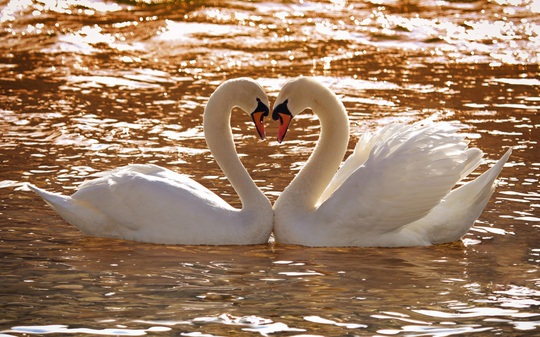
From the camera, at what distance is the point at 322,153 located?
9016mm

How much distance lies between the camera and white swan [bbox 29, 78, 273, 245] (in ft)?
28.1

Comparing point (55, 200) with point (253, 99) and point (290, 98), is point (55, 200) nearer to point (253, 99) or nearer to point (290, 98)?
point (253, 99)

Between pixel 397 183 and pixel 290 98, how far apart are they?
103cm

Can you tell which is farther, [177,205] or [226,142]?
[226,142]

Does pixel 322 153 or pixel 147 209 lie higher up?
pixel 322 153

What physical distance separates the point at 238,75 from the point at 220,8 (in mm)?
4118

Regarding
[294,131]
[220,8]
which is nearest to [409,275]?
[294,131]

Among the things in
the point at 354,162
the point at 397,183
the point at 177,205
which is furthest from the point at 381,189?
the point at 177,205

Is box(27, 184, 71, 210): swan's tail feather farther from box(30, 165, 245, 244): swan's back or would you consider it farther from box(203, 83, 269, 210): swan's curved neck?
box(203, 83, 269, 210): swan's curved neck

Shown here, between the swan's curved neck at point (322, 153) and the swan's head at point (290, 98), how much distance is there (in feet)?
0.07

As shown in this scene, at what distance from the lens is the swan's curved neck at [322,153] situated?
886 cm

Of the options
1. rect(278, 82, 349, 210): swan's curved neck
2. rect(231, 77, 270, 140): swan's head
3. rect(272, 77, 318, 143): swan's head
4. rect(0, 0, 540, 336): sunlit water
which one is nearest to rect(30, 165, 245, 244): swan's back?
rect(0, 0, 540, 336): sunlit water

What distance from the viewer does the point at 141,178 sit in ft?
28.7

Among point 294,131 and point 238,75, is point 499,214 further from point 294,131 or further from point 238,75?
point 238,75
